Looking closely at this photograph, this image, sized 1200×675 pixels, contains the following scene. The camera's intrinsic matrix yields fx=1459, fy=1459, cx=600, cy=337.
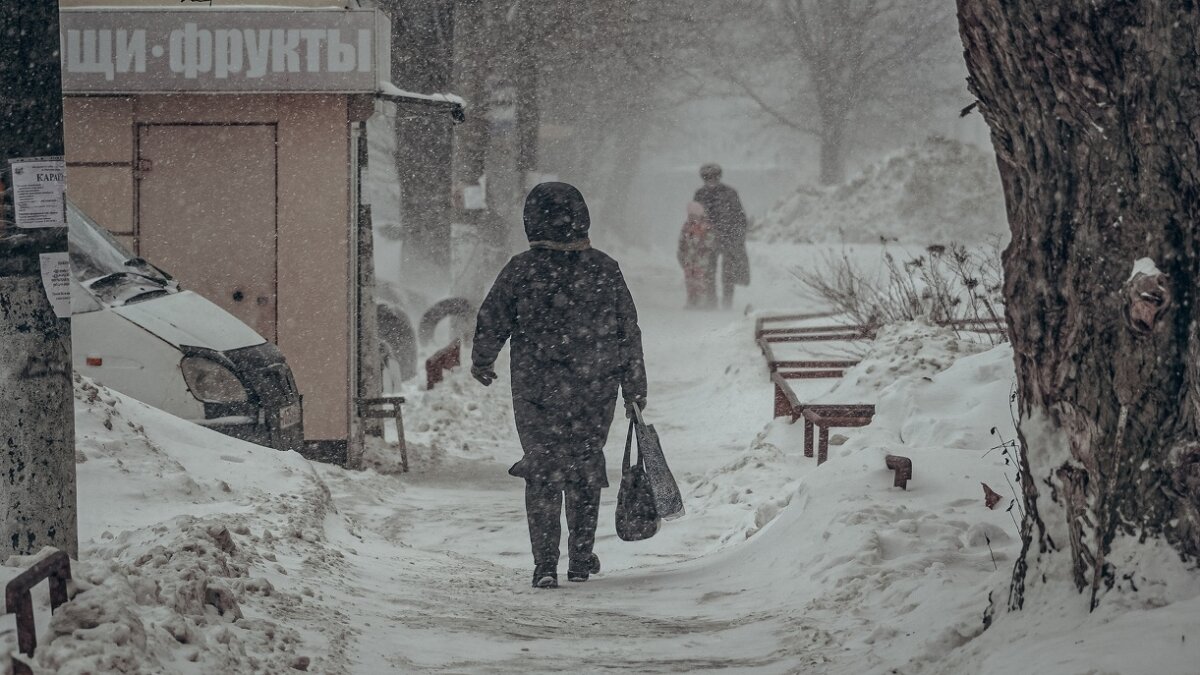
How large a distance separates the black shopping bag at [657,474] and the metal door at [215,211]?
14.7 ft

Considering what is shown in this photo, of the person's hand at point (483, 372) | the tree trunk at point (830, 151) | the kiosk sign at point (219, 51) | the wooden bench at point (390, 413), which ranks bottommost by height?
the wooden bench at point (390, 413)

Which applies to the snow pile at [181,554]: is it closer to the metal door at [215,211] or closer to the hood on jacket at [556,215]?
the hood on jacket at [556,215]

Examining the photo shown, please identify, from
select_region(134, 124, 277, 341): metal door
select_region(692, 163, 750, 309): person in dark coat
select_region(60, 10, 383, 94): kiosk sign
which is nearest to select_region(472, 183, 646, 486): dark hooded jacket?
select_region(60, 10, 383, 94): kiosk sign

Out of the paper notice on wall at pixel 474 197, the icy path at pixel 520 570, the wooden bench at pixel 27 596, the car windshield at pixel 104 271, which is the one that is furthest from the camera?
the paper notice on wall at pixel 474 197

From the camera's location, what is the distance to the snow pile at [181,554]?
12.4 ft

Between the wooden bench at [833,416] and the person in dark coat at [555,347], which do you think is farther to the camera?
the wooden bench at [833,416]

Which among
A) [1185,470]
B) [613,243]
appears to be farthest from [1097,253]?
[613,243]

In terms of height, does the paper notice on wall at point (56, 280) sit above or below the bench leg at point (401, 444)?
above

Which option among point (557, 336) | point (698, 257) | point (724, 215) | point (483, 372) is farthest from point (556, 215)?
point (698, 257)

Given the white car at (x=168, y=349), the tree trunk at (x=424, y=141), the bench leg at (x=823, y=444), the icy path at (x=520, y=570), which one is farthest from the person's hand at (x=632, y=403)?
the tree trunk at (x=424, y=141)

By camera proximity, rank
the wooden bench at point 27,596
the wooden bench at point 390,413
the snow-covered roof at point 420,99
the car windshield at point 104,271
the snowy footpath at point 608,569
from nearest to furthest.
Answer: the wooden bench at point 27,596, the snowy footpath at point 608,569, the car windshield at point 104,271, the snow-covered roof at point 420,99, the wooden bench at point 390,413

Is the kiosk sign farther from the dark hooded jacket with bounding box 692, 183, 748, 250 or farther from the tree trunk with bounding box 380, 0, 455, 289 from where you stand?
the dark hooded jacket with bounding box 692, 183, 748, 250

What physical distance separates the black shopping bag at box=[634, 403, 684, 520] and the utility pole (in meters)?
2.94

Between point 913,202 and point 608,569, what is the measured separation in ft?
83.2
